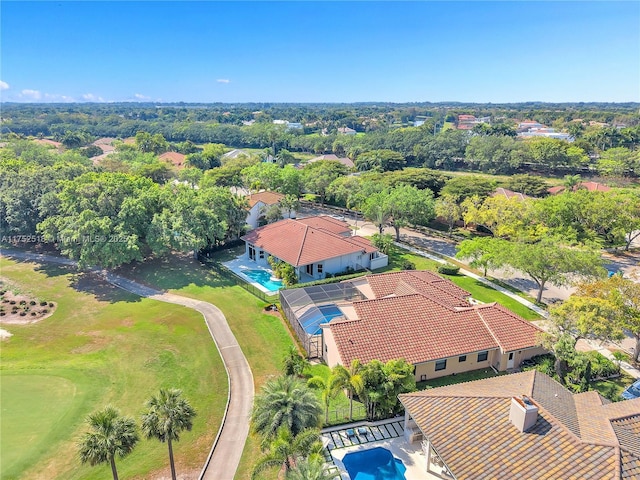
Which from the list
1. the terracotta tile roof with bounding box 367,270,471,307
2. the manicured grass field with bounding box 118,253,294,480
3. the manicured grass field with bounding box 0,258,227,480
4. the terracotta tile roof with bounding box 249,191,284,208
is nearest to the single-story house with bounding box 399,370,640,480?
the manicured grass field with bounding box 118,253,294,480

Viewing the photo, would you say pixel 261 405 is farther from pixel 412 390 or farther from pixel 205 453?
pixel 412 390

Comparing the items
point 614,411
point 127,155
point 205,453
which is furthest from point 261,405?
point 127,155

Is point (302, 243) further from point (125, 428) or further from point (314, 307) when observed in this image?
point (125, 428)

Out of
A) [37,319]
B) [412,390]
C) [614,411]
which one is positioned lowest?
[37,319]

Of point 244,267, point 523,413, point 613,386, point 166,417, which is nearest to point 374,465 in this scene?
point 523,413

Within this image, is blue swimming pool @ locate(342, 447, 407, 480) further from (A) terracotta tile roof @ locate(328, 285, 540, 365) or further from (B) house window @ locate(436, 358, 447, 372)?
(B) house window @ locate(436, 358, 447, 372)

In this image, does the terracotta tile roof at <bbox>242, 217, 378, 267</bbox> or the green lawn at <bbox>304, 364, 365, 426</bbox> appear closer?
the green lawn at <bbox>304, 364, 365, 426</bbox>
